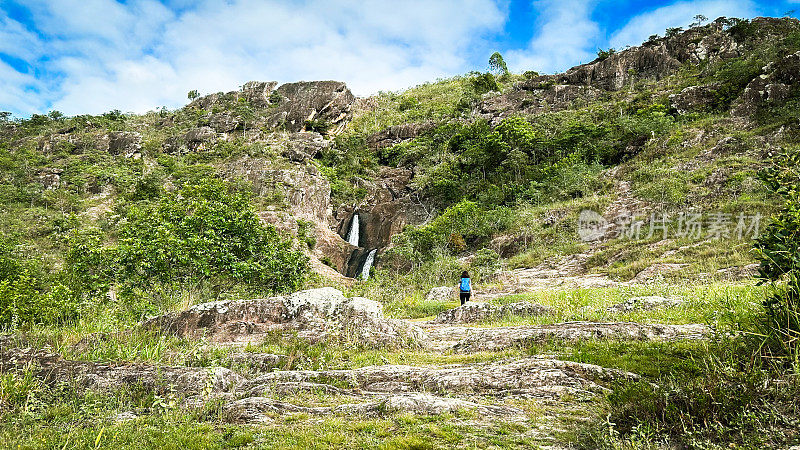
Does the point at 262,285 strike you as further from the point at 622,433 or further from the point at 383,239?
the point at 383,239

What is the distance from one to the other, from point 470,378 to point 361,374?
162cm

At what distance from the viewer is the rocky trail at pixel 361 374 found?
435cm

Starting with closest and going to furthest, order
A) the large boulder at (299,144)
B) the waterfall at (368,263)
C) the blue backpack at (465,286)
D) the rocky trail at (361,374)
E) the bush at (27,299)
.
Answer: the rocky trail at (361,374), the bush at (27,299), the blue backpack at (465,286), the waterfall at (368,263), the large boulder at (299,144)

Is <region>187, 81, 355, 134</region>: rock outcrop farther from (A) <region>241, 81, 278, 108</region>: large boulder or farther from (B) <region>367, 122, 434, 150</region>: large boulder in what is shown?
(B) <region>367, 122, 434, 150</region>: large boulder

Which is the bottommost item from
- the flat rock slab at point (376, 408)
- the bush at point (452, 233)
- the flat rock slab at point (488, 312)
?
the flat rock slab at point (488, 312)

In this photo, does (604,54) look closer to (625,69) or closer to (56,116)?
(625,69)

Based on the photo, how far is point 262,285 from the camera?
A: 1670cm

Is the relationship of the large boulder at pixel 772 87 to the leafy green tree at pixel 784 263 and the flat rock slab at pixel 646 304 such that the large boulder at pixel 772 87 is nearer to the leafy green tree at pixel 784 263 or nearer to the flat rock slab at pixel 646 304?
the flat rock slab at pixel 646 304

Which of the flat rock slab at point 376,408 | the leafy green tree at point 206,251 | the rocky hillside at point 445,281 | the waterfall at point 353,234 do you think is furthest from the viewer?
the waterfall at point 353,234

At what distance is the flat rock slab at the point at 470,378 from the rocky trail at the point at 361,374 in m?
0.01

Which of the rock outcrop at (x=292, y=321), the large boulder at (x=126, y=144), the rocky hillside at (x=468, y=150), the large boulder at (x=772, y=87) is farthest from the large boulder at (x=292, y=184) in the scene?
the large boulder at (x=772, y=87)

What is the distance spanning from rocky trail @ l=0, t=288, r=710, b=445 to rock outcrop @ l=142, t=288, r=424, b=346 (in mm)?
23

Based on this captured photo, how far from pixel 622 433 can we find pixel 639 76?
7442cm

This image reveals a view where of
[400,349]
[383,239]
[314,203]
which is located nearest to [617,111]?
[383,239]
